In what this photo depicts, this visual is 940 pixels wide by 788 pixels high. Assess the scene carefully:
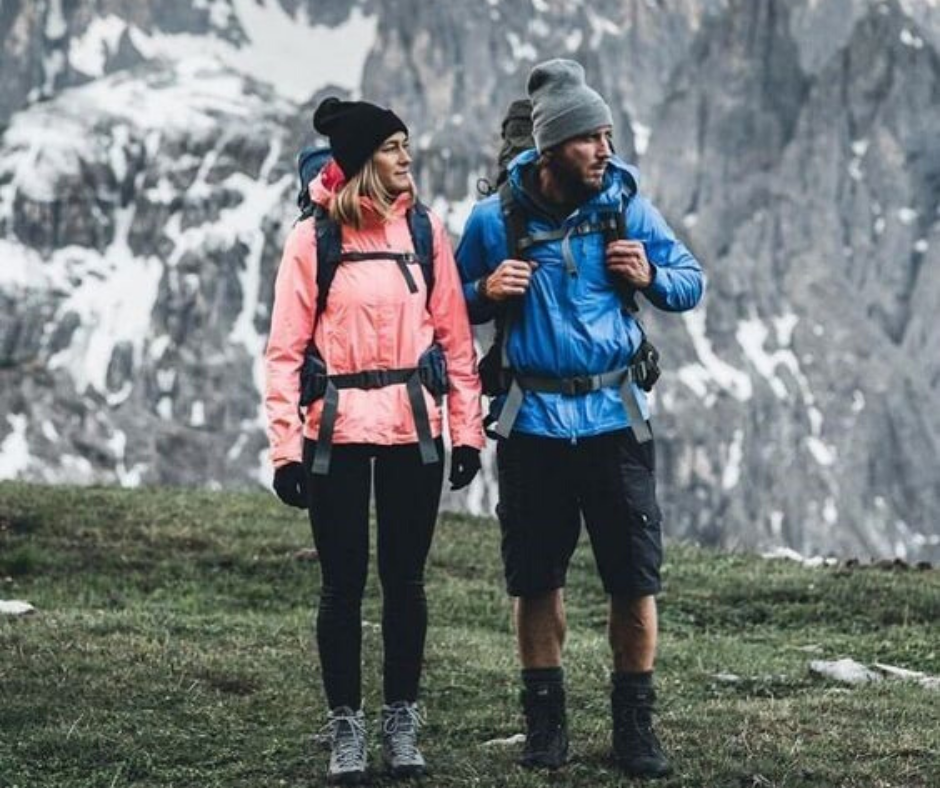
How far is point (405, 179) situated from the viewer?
1089cm

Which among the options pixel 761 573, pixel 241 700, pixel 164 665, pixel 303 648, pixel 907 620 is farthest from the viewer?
pixel 761 573

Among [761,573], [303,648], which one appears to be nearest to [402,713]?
[303,648]

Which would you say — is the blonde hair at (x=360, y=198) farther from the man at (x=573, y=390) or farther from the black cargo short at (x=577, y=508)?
the black cargo short at (x=577, y=508)

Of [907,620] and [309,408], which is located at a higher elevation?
[309,408]

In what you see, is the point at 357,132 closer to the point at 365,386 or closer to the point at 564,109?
the point at 564,109

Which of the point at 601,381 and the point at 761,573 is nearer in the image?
the point at 601,381

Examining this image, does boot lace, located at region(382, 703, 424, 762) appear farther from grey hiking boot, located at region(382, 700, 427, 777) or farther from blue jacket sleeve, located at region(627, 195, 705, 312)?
blue jacket sleeve, located at region(627, 195, 705, 312)

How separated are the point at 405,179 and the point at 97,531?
12.3 meters

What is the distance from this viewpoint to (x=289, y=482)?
10531 mm

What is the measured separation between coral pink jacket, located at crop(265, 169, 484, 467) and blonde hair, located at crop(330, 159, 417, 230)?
6 cm

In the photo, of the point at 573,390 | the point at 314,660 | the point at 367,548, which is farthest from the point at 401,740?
the point at 314,660

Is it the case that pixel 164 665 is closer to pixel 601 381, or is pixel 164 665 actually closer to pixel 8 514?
pixel 601 381

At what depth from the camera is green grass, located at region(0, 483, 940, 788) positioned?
1141 cm

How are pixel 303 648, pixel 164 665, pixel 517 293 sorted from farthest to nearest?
pixel 303 648 < pixel 164 665 < pixel 517 293
